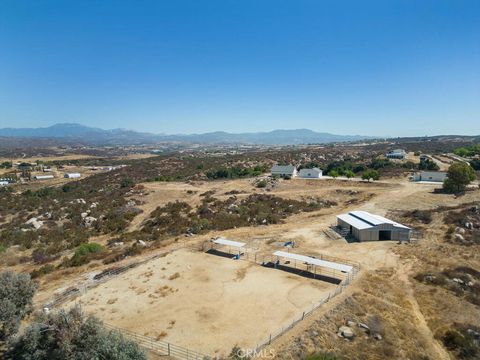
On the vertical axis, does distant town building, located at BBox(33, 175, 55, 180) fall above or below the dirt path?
below

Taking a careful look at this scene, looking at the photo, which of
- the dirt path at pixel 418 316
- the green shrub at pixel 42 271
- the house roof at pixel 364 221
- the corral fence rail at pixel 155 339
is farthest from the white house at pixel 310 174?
the green shrub at pixel 42 271

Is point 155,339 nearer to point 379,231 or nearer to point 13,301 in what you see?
point 13,301

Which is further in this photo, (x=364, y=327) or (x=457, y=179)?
(x=457, y=179)

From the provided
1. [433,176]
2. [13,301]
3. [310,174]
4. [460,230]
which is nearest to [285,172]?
[310,174]

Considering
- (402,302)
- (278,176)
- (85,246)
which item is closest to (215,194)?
(278,176)

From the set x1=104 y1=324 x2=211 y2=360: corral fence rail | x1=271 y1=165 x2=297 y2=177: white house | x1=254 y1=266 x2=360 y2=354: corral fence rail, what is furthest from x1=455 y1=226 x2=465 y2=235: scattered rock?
x1=271 y1=165 x2=297 y2=177: white house

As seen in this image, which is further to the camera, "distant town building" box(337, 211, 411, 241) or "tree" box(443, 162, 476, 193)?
"tree" box(443, 162, 476, 193)

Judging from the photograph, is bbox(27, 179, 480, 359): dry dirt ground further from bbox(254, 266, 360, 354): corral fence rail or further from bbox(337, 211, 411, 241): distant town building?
bbox(337, 211, 411, 241): distant town building
